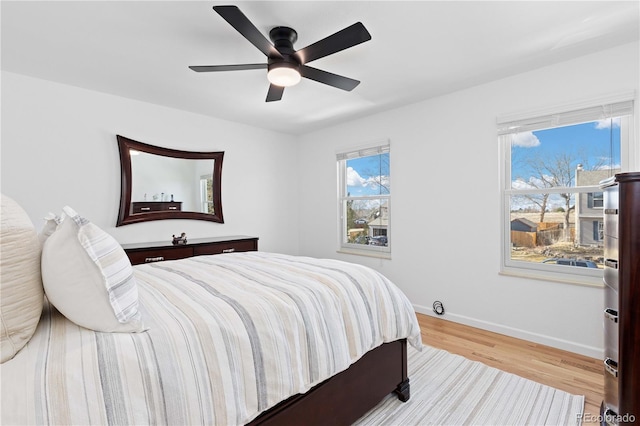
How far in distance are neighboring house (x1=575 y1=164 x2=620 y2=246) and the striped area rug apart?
1.33 metres

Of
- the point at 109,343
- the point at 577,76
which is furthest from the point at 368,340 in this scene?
the point at 577,76

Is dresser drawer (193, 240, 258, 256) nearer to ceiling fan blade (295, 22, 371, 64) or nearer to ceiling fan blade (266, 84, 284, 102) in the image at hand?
ceiling fan blade (266, 84, 284, 102)

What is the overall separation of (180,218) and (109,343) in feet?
9.67

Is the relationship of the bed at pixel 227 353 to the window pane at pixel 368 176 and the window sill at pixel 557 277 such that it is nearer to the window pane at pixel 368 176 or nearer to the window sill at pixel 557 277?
the window sill at pixel 557 277

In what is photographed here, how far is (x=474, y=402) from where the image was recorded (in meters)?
1.88

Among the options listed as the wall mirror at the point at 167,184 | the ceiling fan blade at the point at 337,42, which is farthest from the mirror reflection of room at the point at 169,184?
the ceiling fan blade at the point at 337,42

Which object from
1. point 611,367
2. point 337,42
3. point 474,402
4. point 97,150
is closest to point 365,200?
point 337,42

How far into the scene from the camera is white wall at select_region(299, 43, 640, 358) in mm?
2494

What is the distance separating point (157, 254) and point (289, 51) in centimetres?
232

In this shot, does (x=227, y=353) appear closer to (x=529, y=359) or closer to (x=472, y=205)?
(x=529, y=359)

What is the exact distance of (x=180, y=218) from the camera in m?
3.67

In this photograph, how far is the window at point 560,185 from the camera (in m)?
2.47

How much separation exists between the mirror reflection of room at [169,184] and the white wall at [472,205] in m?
2.09

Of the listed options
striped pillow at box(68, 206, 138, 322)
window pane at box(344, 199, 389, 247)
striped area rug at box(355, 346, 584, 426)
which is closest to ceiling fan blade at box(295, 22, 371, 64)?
striped pillow at box(68, 206, 138, 322)
